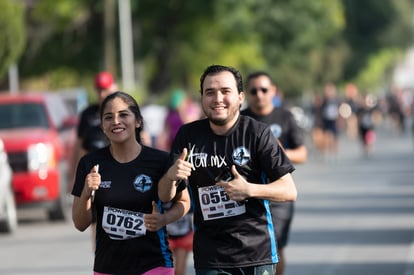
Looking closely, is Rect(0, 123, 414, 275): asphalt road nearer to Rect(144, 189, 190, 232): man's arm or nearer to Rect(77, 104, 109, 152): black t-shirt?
Rect(77, 104, 109, 152): black t-shirt

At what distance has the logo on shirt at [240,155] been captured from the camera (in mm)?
6332

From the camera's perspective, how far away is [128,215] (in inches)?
253

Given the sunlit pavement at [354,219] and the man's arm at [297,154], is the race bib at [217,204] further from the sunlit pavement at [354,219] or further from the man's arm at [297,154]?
the sunlit pavement at [354,219]

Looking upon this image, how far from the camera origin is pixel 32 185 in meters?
17.5

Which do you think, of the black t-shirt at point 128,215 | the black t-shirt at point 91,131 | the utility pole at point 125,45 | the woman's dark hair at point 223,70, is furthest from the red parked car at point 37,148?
the utility pole at point 125,45

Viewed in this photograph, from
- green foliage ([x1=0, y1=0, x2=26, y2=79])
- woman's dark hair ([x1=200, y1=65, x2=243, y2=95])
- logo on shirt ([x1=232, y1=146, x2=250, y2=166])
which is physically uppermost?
green foliage ([x1=0, y1=0, x2=26, y2=79])

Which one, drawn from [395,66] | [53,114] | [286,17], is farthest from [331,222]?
[395,66]

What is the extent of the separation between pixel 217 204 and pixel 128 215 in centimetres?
46

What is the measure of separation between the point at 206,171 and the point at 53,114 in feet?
40.9

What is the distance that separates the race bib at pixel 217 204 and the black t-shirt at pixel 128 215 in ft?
0.81

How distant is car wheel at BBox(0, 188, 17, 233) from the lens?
16391 millimetres

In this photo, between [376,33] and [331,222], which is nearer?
[331,222]

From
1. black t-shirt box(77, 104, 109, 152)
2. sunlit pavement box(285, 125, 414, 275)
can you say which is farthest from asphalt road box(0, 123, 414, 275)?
black t-shirt box(77, 104, 109, 152)

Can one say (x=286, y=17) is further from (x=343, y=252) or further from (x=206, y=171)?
(x=206, y=171)
